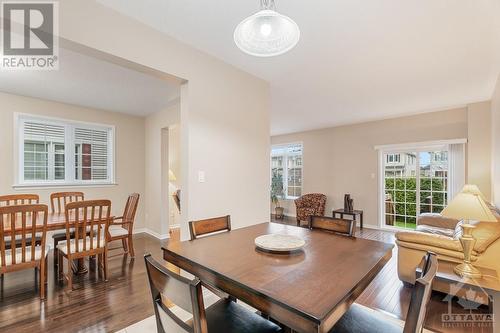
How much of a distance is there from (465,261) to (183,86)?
3.28 metres

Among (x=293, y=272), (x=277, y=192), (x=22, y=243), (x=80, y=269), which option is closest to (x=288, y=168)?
(x=277, y=192)

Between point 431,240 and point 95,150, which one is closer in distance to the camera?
point 431,240

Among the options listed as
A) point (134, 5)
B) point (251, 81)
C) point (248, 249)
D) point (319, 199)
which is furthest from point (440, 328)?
point (319, 199)

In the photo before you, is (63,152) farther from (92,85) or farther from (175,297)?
(175,297)

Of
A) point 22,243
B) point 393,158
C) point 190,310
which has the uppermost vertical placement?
point 393,158

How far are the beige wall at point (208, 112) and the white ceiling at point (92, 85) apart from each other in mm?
1006

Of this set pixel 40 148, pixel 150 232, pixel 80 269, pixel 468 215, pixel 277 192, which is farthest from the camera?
pixel 277 192

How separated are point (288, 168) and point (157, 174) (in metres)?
4.36

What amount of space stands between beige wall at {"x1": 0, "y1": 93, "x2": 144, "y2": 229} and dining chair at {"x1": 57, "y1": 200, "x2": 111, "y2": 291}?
2.01m

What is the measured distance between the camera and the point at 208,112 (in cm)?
262

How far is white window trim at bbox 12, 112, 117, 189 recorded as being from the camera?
3.86m

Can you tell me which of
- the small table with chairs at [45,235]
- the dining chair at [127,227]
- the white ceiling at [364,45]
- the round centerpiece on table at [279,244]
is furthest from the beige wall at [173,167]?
the round centerpiece on table at [279,244]

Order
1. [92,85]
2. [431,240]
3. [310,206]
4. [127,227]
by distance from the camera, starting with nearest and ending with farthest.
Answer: [431,240] < [92,85] < [127,227] < [310,206]

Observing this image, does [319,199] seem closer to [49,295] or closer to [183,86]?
[183,86]
